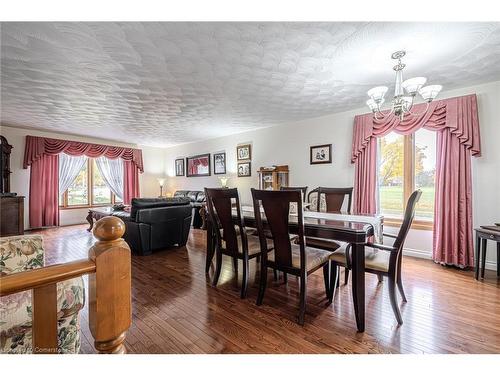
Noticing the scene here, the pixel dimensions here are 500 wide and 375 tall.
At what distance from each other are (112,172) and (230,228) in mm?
5819

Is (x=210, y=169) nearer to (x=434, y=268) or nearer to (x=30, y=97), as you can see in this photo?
(x=30, y=97)

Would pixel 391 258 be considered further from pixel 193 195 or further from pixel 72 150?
pixel 72 150

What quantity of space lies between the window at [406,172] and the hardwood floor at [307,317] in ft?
3.22

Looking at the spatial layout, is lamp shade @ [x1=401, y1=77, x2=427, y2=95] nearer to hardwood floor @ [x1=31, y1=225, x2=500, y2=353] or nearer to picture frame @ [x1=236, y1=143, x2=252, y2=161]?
hardwood floor @ [x1=31, y1=225, x2=500, y2=353]

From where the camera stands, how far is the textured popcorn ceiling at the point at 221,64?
188cm

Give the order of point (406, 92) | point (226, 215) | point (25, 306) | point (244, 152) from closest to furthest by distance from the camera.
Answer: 1. point (25, 306)
2. point (406, 92)
3. point (226, 215)
4. point (244, 152)

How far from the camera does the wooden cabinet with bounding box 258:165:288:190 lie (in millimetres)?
4793

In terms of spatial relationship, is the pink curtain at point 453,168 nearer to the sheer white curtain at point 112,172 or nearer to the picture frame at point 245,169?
the picture frame at point 245,169

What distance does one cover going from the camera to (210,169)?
647cm

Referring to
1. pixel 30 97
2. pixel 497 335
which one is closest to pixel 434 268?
pixel 497 335

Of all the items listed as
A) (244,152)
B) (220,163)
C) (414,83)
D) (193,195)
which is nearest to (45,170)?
(193,195)

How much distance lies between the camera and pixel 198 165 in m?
6.80

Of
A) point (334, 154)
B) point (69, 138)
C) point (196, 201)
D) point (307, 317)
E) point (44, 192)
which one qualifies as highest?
point (69, 138)

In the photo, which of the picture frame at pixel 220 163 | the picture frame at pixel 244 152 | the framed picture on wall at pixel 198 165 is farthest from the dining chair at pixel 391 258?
the framed picture on wall at pixel 198 165
